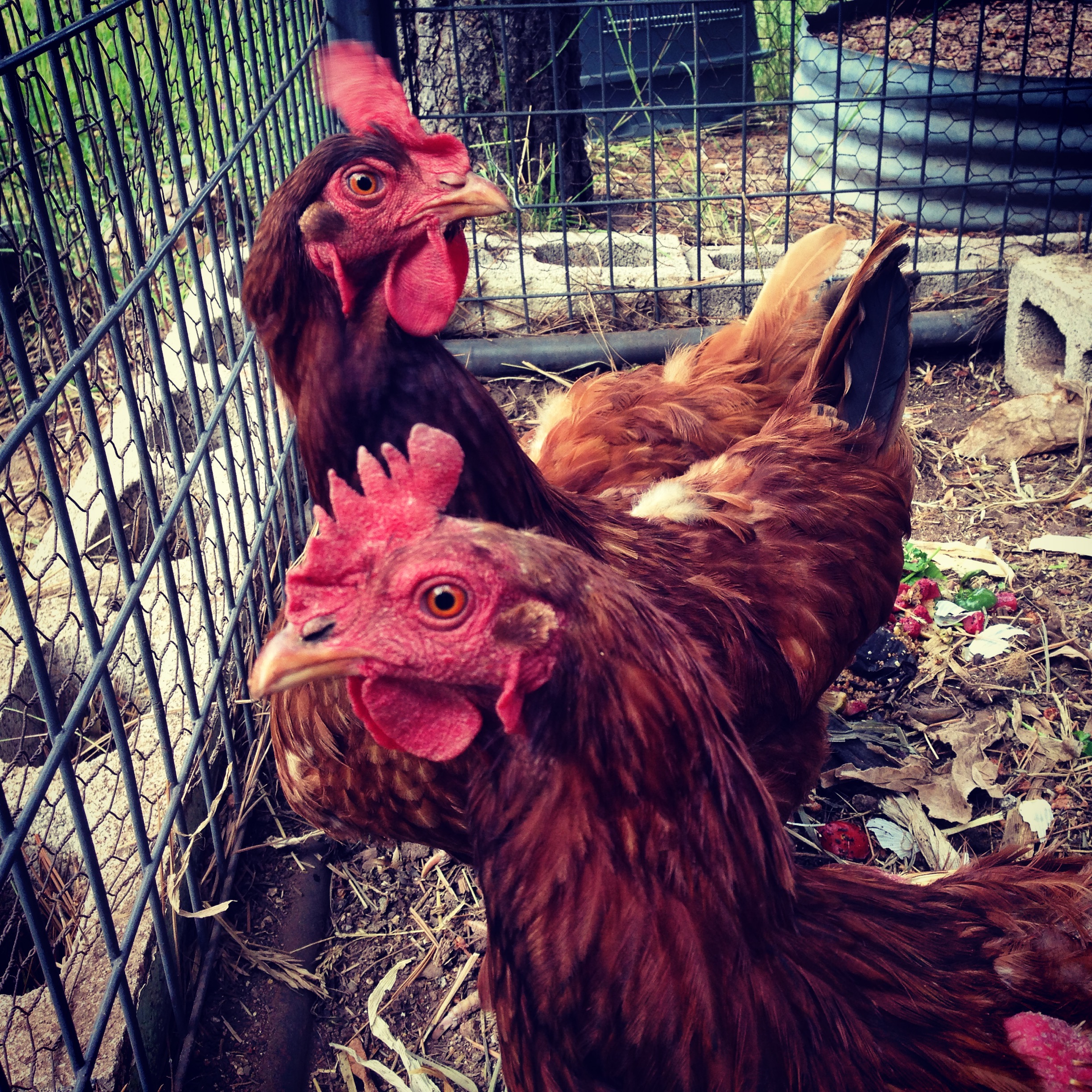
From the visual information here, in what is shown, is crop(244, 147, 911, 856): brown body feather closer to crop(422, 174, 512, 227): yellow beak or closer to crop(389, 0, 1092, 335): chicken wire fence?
crop(422, 174, 512, 227): yellow beak

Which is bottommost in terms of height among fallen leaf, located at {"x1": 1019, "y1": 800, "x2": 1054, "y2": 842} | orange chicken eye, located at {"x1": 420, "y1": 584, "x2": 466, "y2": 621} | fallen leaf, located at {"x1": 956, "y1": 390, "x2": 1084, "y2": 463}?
fallen leaf, located at {"x1": 1019, "y1": 800, "x2": 1054, "y2": 842}

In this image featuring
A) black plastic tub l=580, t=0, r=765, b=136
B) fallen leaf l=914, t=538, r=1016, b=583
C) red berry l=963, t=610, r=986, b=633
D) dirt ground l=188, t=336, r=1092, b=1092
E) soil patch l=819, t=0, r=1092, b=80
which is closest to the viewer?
dirt ground l=188, t=336, r=1092, b=1092

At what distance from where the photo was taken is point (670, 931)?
1.37 metres

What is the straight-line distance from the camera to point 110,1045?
74.8 inches

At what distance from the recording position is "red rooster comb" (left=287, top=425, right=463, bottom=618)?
124 centimetres

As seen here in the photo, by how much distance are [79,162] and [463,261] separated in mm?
878

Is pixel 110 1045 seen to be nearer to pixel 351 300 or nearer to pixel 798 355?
pixel 351 300

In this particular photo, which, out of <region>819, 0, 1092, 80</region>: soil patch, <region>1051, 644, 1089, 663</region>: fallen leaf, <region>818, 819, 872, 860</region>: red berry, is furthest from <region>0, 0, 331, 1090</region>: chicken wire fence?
<region>819, 0, 1092, 80</region>: soil patch

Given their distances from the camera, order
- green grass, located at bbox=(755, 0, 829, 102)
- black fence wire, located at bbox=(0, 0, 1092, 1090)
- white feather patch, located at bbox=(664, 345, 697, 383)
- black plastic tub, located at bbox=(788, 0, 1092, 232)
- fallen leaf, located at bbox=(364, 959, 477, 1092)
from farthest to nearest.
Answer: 1. green grass, located at bbox=(755, 0, 829, 102)
2. black plastic tub, located at bbox=(788, 0, 1092, 232)
3. white feather patch, located at bbox=(664, 345, 697, 383)
4. fallen leaf, located at bbox=(364, 959, 477, 1092)
5. black fence wire, located at bbox=(0, 0, 1092, 1090)

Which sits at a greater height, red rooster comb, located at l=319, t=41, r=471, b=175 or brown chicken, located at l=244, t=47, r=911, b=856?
red rooster comb, located at l=319, t=41, r=471, b=175

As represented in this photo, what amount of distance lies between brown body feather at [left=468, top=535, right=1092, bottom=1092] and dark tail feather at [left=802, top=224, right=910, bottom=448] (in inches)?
64.3

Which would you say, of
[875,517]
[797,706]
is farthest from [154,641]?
[875,517]

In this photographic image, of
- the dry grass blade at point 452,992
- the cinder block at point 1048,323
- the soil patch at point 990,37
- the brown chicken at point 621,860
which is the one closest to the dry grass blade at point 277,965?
the dry grass blade at point 452,992

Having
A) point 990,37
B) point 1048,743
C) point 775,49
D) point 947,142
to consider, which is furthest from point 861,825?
point 990,37
